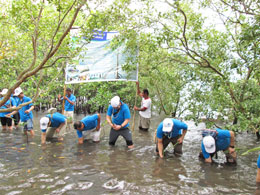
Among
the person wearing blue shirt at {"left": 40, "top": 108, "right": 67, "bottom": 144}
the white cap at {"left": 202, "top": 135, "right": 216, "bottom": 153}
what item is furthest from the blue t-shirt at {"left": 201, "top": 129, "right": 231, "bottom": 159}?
the person wearing blue shirt at {"left": 40, "top": 108, "right": 67, "bottom": 144}

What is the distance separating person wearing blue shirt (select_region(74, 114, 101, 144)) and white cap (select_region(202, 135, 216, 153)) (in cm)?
334

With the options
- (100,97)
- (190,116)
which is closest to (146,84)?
(100,97)

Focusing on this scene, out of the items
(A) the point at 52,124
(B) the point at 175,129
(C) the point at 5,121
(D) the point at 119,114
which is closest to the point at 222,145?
(B) the point at 175,129

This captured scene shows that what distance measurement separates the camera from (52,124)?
718cm

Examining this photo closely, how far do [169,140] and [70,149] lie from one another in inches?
106

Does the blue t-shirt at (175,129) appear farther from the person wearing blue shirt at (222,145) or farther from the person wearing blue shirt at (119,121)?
the person wearing blue shirt at (119,121)

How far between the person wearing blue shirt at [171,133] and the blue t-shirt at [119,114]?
1290 mm

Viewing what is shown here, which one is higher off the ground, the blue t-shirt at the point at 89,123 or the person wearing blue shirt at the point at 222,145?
the blue t-shirt at the point at 89,123

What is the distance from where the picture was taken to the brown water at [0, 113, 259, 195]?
3809 millimetres

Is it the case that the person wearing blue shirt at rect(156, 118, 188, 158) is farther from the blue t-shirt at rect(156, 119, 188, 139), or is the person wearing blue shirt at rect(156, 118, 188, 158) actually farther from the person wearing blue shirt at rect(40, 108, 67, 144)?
the person wearing blue shirt at rect(40, 108, 67, 144)

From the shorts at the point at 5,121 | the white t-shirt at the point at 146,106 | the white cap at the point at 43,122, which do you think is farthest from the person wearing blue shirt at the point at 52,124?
the white t-shirt at the point at 146,106

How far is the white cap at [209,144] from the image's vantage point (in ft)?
16.0

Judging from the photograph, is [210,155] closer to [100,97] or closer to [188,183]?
[188,183]

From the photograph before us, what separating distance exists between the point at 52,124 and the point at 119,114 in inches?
86.3
